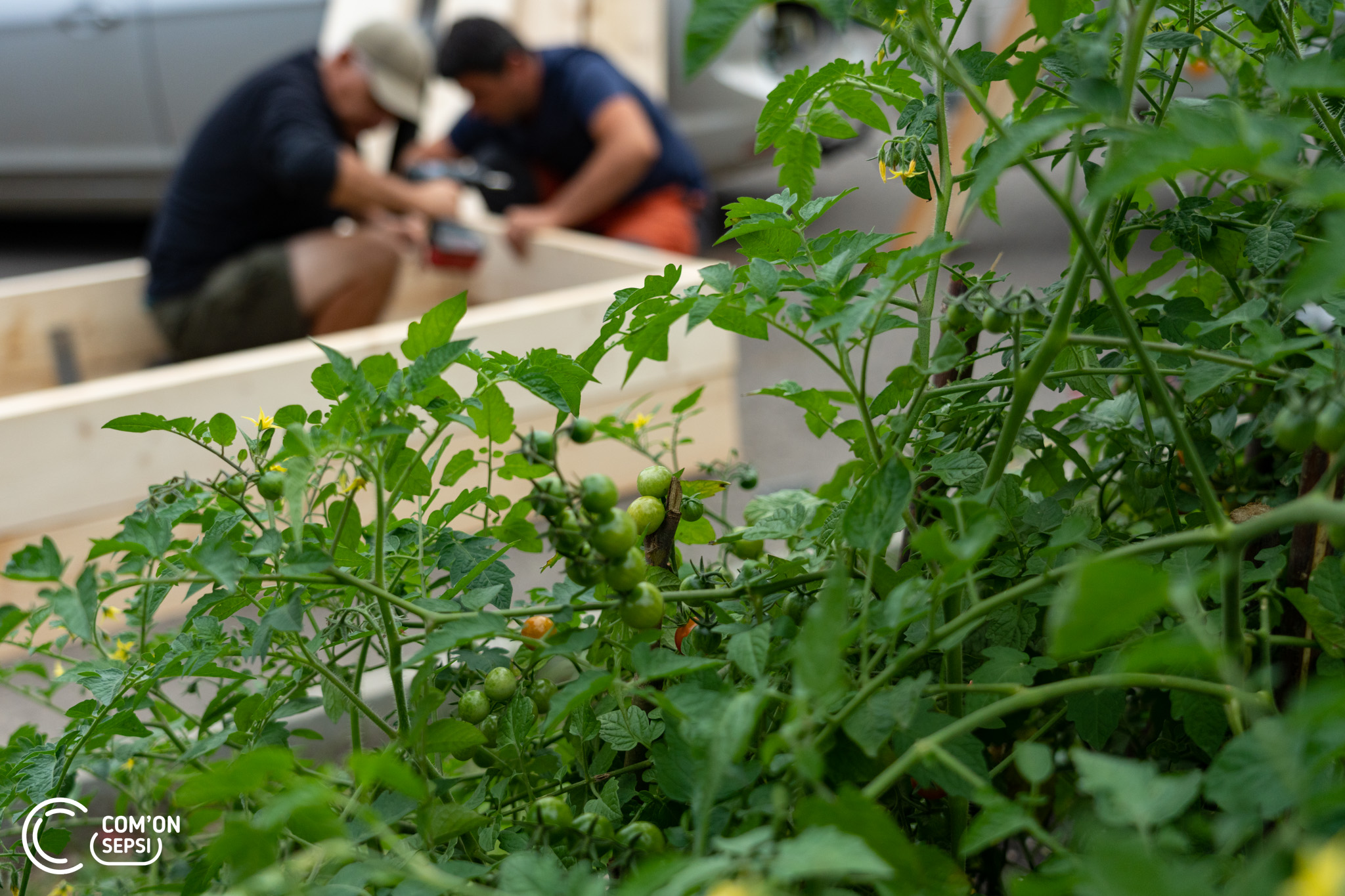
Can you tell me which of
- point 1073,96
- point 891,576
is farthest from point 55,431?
point 1073,96

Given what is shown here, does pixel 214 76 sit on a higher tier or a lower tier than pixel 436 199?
higher

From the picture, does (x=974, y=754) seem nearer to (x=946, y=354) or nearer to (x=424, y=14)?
(x=946, y=354)

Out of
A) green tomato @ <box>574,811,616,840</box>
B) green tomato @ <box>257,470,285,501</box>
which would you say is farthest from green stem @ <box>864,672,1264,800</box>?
green tomato @ <box>257,470,285,501</box>

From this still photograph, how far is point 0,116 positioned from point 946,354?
13.9 feet

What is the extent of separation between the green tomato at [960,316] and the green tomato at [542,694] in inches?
10.6

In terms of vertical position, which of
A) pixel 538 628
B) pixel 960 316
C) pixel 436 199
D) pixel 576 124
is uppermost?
pixel 960 316

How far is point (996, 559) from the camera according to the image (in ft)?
1.72

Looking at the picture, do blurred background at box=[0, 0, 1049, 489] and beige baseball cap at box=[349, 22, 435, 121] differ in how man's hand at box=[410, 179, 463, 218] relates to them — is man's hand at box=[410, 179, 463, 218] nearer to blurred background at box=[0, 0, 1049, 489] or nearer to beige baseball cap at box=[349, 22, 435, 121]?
beige baseball cap at box=[349, 22, 435, 121]

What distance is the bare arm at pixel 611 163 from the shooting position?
2934mm

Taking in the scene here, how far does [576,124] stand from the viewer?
10.3ft

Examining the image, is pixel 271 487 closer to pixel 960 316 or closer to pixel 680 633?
pixel 680 633

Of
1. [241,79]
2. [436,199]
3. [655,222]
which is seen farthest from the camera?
[241,79]

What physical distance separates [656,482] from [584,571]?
148 millimetres

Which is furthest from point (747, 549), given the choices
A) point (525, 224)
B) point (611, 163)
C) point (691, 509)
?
point (611, 163)
